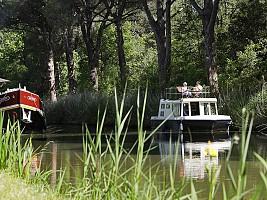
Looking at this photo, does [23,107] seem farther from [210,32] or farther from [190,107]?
[210,32]

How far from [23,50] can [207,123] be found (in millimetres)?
34177

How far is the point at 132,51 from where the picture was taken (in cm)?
5853

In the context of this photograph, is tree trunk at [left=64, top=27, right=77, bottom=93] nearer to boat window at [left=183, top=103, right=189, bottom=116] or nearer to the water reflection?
boat window at [left=183, top=103, right=189, bottom=116]

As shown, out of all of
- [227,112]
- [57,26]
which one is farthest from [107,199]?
[57,26]

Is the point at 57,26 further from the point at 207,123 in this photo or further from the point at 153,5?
the point at 207,123

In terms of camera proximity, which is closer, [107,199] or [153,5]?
[107,199]

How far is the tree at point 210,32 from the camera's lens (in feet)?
98.2

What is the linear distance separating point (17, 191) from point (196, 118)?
68.6ft

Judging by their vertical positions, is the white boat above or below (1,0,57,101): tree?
below

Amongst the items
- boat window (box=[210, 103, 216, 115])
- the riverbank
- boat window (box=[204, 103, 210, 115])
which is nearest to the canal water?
the riverbank

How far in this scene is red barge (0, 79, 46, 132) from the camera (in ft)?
95.5

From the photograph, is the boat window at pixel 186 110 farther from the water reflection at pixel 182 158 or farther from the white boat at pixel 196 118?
the water reflection at pixel 182 158

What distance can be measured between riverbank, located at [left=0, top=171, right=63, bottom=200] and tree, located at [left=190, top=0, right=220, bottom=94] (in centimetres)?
2260

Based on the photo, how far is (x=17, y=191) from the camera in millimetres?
7020
